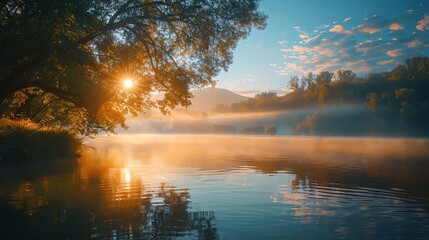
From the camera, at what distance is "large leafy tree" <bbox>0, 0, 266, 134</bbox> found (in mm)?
17750

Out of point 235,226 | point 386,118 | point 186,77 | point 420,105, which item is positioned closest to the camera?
point 235,226

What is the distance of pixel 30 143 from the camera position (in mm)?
29203

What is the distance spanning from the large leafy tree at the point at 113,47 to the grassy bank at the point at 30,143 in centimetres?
349

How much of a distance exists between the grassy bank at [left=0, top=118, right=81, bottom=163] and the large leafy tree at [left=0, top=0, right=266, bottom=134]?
3.49 meters

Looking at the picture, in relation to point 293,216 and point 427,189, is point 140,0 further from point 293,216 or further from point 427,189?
A: point 427,189

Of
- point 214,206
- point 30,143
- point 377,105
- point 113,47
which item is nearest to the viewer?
point 214,206

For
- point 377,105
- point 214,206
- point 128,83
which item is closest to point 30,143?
point 128,83

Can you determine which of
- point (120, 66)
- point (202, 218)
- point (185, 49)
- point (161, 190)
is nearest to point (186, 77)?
point (185, 49)

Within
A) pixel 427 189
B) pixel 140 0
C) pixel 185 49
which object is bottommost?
pixel 427 189

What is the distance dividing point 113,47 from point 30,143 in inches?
451

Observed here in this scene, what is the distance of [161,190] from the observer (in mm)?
15484

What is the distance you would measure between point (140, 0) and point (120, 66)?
5369 millimetres

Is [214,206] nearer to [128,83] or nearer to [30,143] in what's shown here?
[128,83]

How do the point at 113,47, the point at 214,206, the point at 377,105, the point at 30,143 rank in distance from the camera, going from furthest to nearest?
1. the point at 377,105
2. the point at 30,143
3. the point at 113,47
4. the point at 214,206
